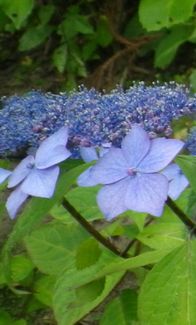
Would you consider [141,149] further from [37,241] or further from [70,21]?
[70,21]

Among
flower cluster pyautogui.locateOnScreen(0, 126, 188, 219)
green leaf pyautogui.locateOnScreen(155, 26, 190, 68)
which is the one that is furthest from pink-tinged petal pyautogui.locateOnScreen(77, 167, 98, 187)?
green leaf pyautogui.locateOnScreen(155, 26, 190, 68)

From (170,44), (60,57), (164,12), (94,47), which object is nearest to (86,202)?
(164,12)

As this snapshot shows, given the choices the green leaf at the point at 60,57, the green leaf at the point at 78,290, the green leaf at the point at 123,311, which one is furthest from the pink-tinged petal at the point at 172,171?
the green leaf at the point at 60,57

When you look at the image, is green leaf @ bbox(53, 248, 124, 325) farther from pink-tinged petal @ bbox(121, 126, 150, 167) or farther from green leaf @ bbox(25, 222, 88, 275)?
pink-tinged petal @ bbox(121, 126, 150, 167)

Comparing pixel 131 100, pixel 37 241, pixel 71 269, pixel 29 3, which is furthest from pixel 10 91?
pixel 131 100

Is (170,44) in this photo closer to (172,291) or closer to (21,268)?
(21,268)

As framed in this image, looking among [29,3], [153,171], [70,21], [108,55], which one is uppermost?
[153,171]
